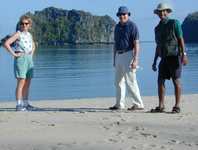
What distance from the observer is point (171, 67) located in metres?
9.66

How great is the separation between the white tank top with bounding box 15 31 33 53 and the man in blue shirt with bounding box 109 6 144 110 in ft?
4.64

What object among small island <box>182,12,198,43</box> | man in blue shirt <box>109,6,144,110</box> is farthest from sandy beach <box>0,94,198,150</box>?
small island <box>182,12,198,43</box>

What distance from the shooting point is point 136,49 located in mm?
10055

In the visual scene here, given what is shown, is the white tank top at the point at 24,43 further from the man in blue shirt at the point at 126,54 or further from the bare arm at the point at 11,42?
the man in blue shirt at the point at 126,54

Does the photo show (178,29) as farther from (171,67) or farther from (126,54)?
(126,54)

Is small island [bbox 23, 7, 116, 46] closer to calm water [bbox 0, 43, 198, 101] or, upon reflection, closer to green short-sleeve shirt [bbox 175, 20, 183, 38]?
calm water [bbox 0, 43, 198, 101]

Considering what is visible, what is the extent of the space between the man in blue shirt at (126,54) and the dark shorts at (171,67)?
51cm

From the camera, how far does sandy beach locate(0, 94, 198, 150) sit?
289 inches

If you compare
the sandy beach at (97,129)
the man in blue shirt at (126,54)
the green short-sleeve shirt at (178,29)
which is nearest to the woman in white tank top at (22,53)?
the sandy beach at (97,129)

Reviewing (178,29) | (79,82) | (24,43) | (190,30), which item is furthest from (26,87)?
(190,30)

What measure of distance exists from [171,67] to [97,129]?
1.95 metres

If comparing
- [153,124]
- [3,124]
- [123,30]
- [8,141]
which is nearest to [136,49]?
[123,30]

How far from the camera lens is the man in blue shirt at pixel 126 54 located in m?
10.1

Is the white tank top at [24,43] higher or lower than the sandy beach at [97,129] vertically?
higher
